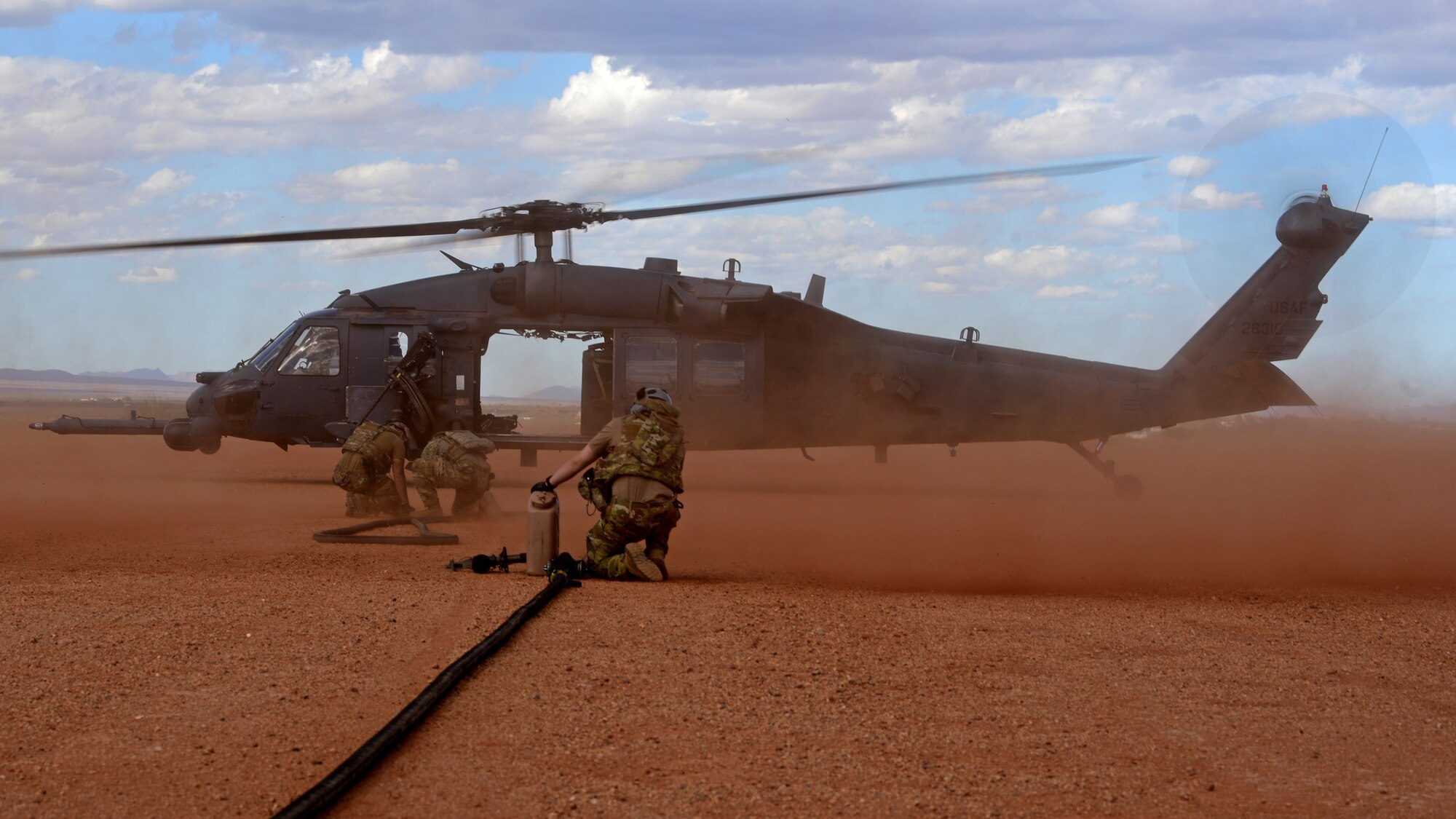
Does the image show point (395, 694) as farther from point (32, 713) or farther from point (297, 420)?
point (297, 420)

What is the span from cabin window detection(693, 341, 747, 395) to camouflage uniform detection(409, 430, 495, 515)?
3.35 metres

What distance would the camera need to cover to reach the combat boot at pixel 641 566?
350 inches

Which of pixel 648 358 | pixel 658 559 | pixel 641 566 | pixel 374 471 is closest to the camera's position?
pixel 641 566

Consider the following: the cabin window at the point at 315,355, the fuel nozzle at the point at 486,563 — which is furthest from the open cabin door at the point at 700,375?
the fuel nozzle at the point at 486,563

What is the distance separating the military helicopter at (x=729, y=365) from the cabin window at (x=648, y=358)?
2cm

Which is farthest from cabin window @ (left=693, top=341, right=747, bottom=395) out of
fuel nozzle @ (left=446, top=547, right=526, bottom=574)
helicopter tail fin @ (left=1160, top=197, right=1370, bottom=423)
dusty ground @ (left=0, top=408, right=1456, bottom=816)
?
fuel nozzle @ (left=446, top=547, right=526, bottom=574)

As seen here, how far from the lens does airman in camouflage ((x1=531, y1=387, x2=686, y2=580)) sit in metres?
8.96

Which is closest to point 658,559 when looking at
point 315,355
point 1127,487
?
point 315,355

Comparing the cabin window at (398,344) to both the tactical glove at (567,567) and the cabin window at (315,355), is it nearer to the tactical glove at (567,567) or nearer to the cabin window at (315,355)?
the cabin window at (315,355)

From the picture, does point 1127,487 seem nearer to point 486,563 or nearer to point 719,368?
point 719,368

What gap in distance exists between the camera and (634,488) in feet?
29.5

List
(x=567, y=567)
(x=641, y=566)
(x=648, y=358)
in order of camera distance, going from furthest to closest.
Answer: (x=648, y=358)
(x=641, y=566)
(x=567, y=567)

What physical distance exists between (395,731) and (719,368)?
36.9ft

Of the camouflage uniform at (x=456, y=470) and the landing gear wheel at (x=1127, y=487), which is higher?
the camouflage uniform at (x=456, y=470)
